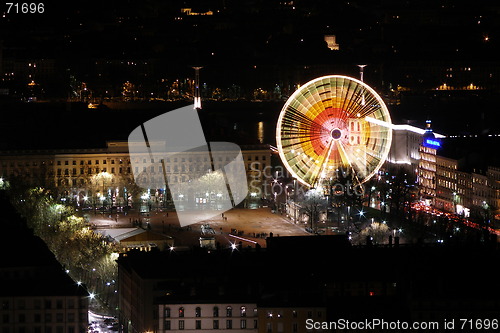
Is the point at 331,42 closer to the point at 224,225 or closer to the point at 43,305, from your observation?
the point at 224,225

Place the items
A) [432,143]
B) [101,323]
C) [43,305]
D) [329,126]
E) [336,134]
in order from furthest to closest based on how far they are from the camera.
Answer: [432,143] < [329,126] < [336,134] < [101,323] < [43,305]

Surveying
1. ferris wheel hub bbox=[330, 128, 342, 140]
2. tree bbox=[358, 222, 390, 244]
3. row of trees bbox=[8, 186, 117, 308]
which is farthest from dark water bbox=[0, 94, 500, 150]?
tree bbox=[358, 222, 390, 244]

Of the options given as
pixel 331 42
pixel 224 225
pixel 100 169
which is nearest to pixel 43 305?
pixel 224 225

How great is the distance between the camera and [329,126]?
41031 millimetres

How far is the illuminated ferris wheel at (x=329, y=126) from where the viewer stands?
133 ft

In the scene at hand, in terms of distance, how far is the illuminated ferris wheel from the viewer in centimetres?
4069

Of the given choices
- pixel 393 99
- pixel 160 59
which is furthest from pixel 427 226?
pixel 160 59

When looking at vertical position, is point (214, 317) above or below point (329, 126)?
below

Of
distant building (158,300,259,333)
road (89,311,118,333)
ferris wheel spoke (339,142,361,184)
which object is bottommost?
road (89,311,118,333)

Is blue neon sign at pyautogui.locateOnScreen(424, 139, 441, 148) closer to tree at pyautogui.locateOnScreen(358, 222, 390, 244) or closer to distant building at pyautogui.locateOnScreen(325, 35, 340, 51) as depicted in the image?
tree at pyautogui.locateOnScreen(358, 222, 390, 244)

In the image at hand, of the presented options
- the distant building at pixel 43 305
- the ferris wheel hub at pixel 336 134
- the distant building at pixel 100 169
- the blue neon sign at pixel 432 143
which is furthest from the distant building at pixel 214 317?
the blue neon sign at pixel 432 143

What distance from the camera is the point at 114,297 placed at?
31984 mm

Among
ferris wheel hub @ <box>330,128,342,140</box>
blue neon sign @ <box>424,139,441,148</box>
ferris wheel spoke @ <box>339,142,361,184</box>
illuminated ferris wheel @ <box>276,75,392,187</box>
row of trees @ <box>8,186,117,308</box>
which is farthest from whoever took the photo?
blue neon sign @ <box>424,139,441,148</box>

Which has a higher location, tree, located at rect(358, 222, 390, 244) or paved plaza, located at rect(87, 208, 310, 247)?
tree, located at rect(358, 222, 390, 244)
